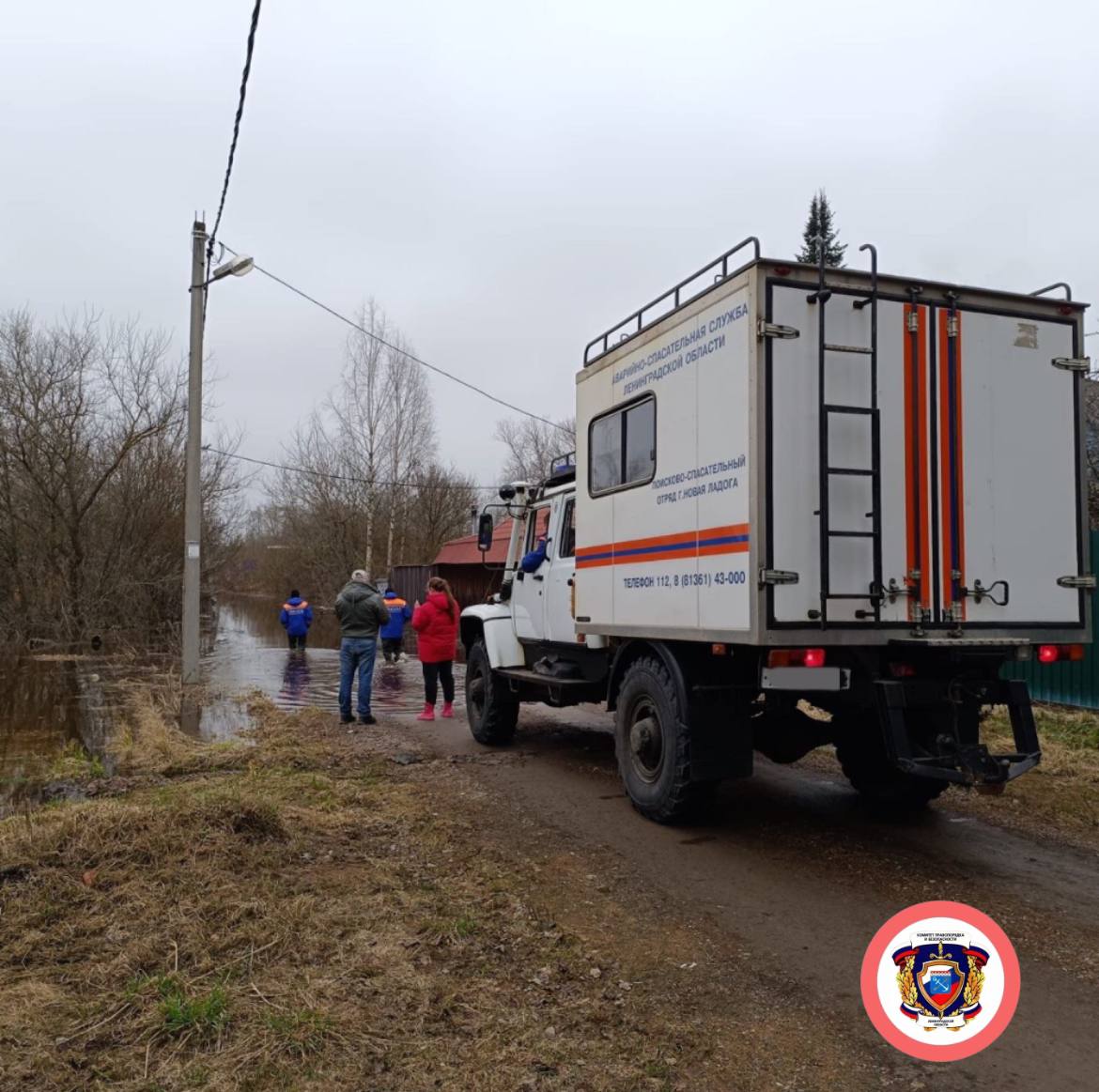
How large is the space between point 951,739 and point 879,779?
59.7 inches

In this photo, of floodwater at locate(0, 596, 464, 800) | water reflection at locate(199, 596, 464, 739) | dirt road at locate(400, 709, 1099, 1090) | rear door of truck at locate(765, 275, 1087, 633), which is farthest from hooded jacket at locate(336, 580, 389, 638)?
rear door of truck at locate(765, 275, 1087, 633)

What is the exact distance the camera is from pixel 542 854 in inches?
219

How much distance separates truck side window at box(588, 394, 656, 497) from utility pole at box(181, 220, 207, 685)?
824 centimetres

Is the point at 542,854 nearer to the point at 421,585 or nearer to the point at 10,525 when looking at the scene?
the point at 10,525

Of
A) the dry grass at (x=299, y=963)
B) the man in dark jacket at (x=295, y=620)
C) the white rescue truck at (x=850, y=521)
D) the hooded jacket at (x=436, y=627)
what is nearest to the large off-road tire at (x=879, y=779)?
the white rescue truck at (x=850, y=521)

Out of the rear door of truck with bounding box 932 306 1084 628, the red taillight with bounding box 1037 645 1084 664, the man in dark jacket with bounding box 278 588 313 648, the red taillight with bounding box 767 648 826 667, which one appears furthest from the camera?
the man in dark jacket with bounding box 278 588 313 648

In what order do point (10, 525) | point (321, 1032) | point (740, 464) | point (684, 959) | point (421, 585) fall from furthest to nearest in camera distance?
point (421, 585) → point (10, 525) → point (740, 464) → point (684, 959) → point (321, 1032)

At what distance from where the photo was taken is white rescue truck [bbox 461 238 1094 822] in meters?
5.18

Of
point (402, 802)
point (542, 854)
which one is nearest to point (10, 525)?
point (402, 802)

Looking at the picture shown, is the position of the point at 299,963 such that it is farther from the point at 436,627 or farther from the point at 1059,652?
the point at 436,627

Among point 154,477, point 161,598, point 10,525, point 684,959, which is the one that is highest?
point 154,477

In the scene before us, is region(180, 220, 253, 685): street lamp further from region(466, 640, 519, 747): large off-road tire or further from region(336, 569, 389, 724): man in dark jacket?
region(466, 640, 519, 747): large off-road tire

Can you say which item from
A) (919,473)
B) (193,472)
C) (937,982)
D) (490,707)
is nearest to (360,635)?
(490,707)

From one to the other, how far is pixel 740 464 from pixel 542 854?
2.59 meters
